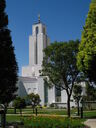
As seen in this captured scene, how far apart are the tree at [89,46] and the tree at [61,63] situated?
14.9 metres

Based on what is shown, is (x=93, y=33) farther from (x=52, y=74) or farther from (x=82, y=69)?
(x=52, y=74)

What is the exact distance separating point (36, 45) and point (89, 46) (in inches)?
4561

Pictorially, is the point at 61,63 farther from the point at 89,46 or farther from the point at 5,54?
the point at 5,54

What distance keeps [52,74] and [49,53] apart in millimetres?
2880

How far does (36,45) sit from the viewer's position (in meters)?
137

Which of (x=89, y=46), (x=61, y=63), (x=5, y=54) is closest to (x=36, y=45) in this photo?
(x=61, y=63)

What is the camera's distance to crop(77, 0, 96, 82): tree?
843 inches

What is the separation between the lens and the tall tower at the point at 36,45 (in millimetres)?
133500

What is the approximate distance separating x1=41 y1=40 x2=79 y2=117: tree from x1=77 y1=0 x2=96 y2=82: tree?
14939 mm

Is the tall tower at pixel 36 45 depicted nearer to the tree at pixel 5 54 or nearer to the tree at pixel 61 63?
the tree at pixel 61 63

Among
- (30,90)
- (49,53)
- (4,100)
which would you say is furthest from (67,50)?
(30,90)

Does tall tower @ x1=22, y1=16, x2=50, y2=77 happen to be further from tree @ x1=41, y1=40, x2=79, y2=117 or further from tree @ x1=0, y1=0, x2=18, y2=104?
tree @ x1=0, y1=0, x2=18, y2=104

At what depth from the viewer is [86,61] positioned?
2172 cm

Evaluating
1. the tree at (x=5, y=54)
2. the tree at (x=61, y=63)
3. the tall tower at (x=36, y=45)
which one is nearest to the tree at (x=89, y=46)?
the tree at (x=5, y=54)
